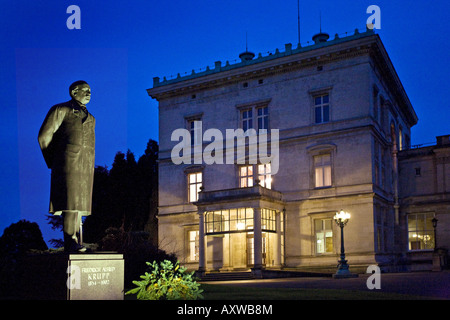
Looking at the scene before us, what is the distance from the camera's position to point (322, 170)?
123 ft

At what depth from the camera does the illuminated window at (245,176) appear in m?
40.1

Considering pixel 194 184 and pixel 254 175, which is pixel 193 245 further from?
pixel 254 175

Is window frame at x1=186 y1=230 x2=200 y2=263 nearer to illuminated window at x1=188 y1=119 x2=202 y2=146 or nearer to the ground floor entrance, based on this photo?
the ground floor entrance

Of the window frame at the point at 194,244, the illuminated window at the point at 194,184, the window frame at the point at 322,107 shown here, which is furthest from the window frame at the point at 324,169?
the window frame at the point at 194,244

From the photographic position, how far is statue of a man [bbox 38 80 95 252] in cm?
1016

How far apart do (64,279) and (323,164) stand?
1162 inches

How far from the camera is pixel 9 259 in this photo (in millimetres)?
15211

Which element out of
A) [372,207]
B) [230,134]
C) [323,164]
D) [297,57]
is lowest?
[372,207]

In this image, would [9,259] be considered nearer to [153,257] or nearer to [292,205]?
[153,257]

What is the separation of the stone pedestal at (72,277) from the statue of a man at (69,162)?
41 cm

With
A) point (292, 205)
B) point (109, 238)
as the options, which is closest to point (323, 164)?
point (292, 205)

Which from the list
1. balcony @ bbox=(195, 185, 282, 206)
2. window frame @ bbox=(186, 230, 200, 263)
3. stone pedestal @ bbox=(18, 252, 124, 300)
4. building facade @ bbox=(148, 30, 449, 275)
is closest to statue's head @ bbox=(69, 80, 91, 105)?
stone pedestal @ bbox=(18, 252, 124, 300)

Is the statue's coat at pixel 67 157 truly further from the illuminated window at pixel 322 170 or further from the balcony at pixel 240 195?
the illuminated window at pixel 322 170

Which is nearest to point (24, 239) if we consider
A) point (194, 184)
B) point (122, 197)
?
point (194, 184)
